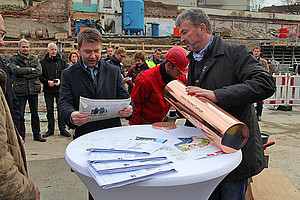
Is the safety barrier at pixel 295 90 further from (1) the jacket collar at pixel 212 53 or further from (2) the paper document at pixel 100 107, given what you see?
(2) the paper document at pixel 100 107

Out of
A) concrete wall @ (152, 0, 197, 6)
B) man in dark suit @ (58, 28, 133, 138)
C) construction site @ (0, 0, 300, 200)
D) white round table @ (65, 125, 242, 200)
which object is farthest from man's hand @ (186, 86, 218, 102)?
concrete wall @ (152, 0, 197, 6)

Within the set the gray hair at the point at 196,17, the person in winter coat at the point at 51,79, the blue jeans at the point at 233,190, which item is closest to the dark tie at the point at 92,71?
the gray hair at the point at 196,17

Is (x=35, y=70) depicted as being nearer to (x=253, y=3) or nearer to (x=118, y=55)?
(x=118, y=55)

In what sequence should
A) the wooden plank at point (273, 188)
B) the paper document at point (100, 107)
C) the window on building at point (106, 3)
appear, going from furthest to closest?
1. the window on building at point (106, 3)
2. the wooden plank at point (273, 188)
3. the paper document at point (100, 107)

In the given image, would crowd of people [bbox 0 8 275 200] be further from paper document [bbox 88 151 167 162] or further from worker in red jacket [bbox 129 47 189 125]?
paper document [bbox 88 151 167 162]

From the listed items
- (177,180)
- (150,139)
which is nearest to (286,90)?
(150,139)

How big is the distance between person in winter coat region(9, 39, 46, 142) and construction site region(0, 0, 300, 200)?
629mm

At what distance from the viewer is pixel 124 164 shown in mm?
1165

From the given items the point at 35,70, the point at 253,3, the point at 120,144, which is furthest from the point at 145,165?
the point at 253,3

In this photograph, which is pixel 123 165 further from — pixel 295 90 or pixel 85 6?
pixel 85 6

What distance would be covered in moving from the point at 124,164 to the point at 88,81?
3.88 feet

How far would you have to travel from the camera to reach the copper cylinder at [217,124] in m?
1.38

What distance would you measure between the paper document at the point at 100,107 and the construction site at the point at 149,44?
1.61 meters

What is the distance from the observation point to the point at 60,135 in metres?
5.68
